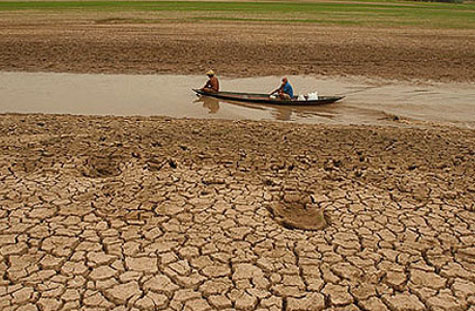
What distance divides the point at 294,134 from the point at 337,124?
1724mm

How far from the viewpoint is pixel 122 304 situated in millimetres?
4305

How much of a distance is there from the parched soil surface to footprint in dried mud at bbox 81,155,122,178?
9241mm

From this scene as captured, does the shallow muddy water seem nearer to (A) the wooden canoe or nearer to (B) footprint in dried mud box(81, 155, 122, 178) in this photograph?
(A) the wooden canoe

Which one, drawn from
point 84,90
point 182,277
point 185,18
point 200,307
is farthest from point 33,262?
point 185,18

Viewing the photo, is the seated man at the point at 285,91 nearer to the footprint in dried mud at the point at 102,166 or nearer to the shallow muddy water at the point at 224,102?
the shallow muddy water at the point at 224,102

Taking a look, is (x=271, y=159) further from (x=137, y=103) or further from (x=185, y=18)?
(x=185, y=18)

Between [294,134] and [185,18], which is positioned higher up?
[185,18]

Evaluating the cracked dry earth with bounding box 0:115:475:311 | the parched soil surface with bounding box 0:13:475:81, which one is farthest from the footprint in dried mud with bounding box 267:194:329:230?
the parched soil surface with bounding box 0:13:475:81

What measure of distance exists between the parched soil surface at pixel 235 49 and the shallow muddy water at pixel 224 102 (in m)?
1.27

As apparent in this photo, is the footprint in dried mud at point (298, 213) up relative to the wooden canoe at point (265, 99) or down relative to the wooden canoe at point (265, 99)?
down

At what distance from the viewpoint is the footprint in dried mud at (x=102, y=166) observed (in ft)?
23.4

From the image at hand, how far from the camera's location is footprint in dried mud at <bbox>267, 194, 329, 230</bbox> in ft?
19.1

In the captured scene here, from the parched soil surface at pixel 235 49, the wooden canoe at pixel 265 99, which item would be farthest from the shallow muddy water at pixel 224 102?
the parched soil surface at pixel 235 49

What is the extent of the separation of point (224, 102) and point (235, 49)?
26.4 feet
